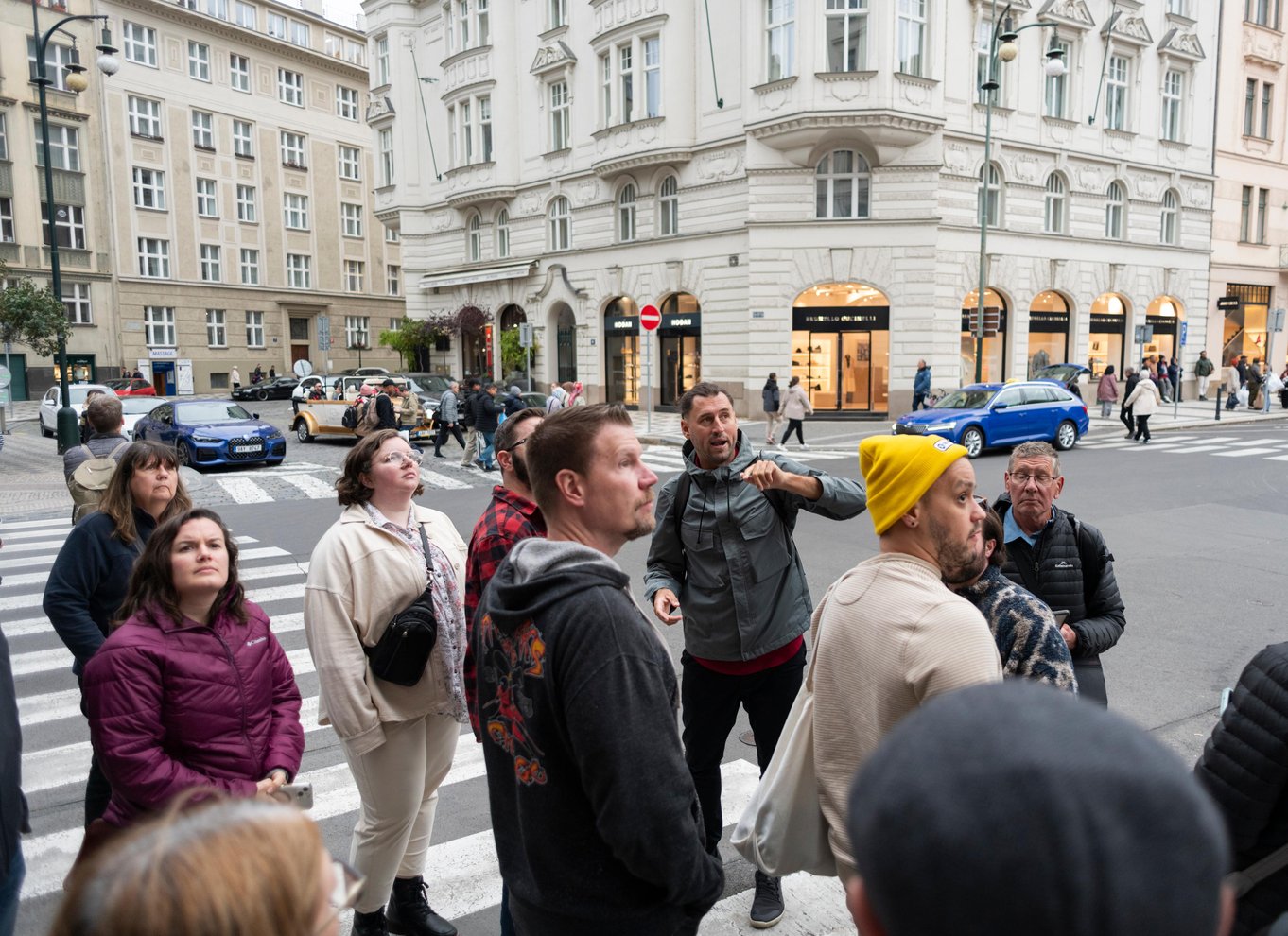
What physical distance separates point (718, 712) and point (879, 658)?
172 cm

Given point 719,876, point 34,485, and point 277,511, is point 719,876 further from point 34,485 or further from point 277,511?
point 34,485

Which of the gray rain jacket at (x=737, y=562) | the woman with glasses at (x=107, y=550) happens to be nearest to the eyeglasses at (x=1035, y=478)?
the gray rain jacket at (x=737, y=562)

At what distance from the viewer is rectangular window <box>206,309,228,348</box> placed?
161 ft

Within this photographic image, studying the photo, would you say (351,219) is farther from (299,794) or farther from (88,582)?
(299,794)

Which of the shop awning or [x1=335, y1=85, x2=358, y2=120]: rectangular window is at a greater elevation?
[x1=335, y1=85, x2=358, y2=120]: rectangular window

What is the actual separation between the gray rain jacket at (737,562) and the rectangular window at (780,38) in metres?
24.9

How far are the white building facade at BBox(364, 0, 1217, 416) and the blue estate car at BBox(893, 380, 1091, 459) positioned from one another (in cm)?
713

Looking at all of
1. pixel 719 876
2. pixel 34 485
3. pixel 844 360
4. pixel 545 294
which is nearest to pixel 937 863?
pixel 719 876

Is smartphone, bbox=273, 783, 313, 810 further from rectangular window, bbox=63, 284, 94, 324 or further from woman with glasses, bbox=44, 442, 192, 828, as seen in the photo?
rectangular window, bbox=63, 284, 94, 324

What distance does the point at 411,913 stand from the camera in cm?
361

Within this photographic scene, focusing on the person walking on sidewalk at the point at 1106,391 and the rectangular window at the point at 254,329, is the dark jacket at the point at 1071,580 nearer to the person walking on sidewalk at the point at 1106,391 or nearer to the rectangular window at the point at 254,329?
the person walking on sidewalk at the point at 1106,391

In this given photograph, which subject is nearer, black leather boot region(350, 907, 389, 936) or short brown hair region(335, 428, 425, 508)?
black leather boot region(350, 907, 389, 936)

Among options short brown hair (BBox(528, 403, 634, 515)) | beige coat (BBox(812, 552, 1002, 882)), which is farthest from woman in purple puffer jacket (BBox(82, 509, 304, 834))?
beige coat (BBox(812, 552, 1002, 882))

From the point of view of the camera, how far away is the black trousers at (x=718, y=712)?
3777 mm
